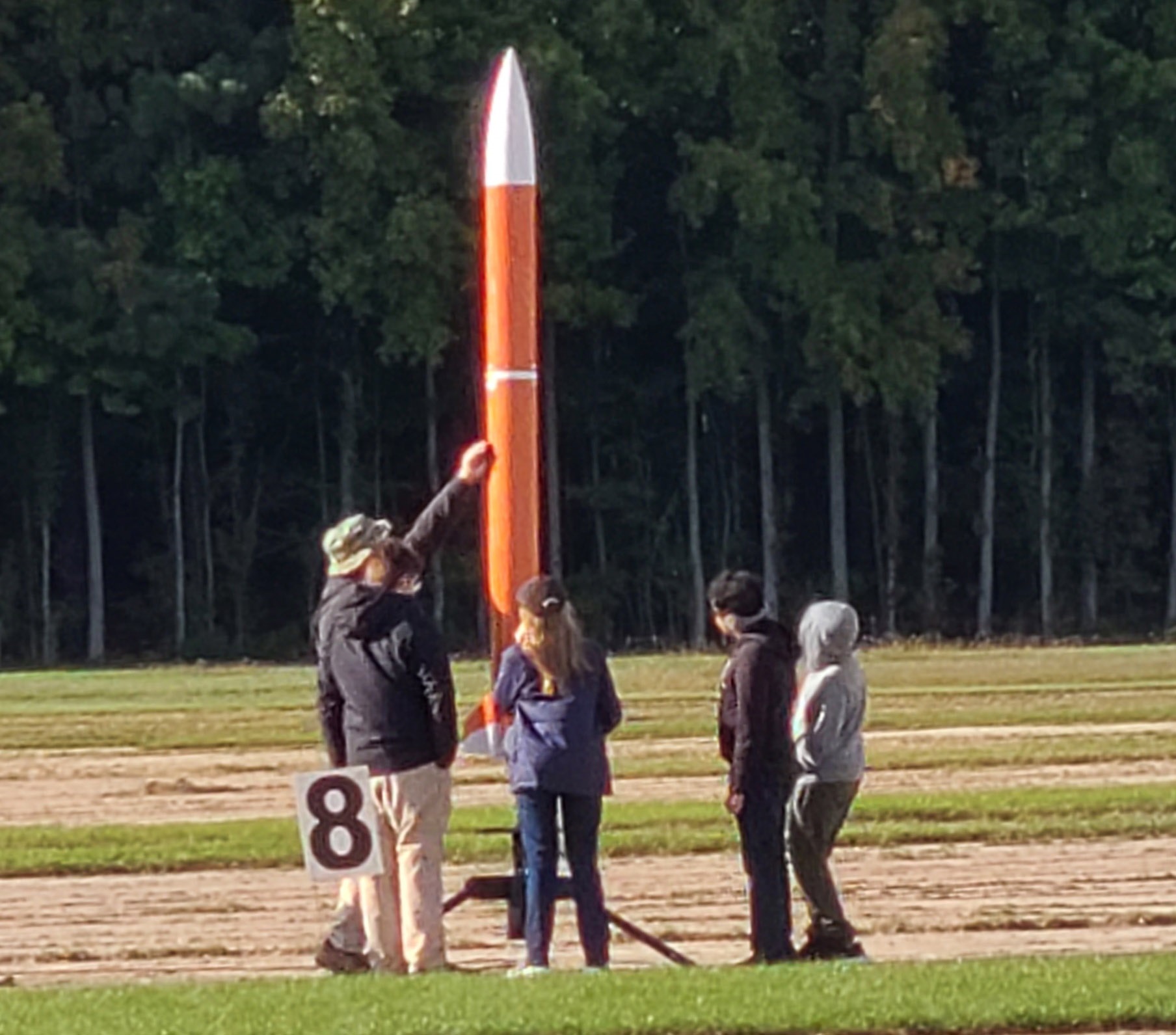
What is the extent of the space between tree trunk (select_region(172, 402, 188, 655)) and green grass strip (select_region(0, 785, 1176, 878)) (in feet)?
97.6

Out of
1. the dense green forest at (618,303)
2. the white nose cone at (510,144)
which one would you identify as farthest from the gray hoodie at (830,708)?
the dense green forest at (618,303)

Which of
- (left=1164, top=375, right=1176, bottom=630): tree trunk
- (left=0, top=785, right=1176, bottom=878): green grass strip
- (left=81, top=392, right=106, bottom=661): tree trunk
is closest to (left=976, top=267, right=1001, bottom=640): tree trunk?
(left=1164, top=375, right=1176, bottom=630): tree trunk

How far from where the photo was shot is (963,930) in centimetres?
1479

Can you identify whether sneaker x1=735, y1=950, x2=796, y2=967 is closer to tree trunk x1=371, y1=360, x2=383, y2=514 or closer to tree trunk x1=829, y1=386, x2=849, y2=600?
tree trunk x1=829, y1=386, x2=849, y2=600

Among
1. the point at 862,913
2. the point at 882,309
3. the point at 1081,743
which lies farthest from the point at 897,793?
the point at 882,309

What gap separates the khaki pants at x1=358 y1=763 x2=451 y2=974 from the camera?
12820 millimetres

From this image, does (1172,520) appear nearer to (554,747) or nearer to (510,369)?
(510,369)

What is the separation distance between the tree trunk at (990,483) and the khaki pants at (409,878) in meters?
39.0

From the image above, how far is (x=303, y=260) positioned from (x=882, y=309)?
391 inches

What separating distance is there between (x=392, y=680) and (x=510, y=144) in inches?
120

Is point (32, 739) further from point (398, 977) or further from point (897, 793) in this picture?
point (398, 977)

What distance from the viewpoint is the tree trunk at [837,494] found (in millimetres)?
51938

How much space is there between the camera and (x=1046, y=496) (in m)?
53.2

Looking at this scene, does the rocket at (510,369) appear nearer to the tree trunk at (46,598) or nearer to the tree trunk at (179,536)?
the tree trunk at (179,536)
